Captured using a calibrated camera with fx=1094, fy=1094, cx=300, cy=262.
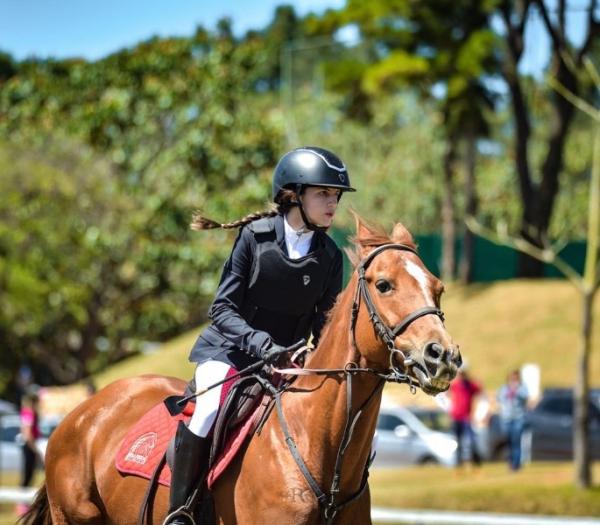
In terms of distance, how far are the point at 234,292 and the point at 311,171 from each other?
0.77 m

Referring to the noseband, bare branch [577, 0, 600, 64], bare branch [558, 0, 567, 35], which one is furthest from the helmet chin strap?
bare branch [577, 0, 600, 64]

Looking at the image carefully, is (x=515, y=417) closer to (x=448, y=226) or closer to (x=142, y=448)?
(x=142, y=448)

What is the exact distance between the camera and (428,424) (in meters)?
24.9

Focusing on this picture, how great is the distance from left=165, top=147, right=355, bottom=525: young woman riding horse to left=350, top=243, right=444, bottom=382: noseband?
529 millimetres

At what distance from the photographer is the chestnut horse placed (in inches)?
194

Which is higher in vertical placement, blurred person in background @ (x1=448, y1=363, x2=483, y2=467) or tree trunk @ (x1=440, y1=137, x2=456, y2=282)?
tree trunk @ (x1=440, y1=137, x2=456, y2=282)

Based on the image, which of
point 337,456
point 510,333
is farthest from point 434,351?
point 510,333

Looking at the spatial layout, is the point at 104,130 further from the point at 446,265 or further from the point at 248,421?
the point at 248,421

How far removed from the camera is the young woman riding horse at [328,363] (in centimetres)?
500

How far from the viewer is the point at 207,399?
19.2 feet

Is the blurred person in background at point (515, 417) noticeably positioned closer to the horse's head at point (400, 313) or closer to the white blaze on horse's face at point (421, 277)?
the horse's head at point (400, 313)

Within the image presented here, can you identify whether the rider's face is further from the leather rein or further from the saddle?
the saddle

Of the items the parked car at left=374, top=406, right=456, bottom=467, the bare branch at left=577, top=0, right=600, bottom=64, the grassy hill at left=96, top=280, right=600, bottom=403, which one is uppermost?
the bare branch at left=577, top=0, right=600, bottom=64

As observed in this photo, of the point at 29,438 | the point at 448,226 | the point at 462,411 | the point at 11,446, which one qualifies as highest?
the point at 448,226
